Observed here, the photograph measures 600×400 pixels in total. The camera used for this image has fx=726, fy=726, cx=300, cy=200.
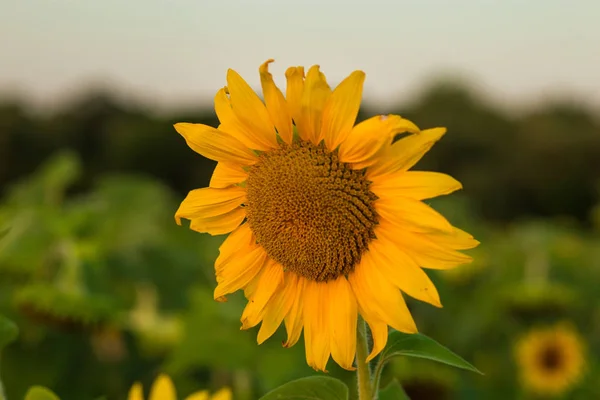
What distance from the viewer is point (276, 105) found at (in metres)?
0.65

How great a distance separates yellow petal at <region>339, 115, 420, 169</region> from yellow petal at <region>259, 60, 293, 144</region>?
0.05 metres

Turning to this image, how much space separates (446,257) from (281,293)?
18cm

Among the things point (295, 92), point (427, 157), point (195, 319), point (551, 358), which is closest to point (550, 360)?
point (551, 358)

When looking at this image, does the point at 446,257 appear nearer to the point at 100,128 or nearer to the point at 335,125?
the point at 335,125

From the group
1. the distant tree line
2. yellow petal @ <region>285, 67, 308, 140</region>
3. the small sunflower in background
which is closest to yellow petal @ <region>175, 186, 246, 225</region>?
yellow petal @ <region>285, 67, 308, 140</region>

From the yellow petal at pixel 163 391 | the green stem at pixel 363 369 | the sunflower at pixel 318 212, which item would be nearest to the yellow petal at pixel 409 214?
the sunflower at pixel 318 212

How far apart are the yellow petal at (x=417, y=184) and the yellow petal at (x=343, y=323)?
100 mm

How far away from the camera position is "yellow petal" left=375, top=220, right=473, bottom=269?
24.0 inches

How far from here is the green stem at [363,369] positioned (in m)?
0.64

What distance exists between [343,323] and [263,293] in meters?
0.09

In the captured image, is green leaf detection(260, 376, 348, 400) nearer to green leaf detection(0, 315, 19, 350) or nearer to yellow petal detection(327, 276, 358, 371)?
yellow petal detection(327, 276, 358, 371)

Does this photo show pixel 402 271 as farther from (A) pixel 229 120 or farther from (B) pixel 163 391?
(B) pixel 163 391

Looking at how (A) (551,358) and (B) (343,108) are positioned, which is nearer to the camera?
(B) (343,108)

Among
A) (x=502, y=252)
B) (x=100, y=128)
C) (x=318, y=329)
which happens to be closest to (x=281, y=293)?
(x=318, y=329)
